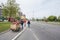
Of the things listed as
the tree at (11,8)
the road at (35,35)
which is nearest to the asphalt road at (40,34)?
the road at (35,35)

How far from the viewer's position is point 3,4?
3477 inches

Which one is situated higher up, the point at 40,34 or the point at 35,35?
the point at 35,35

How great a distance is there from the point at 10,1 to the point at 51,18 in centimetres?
8299

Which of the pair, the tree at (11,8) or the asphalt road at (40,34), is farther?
the tree at (11,8)

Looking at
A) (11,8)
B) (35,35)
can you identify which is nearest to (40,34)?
(35,35)

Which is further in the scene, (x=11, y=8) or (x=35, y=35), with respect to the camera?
(x=11, y=8)

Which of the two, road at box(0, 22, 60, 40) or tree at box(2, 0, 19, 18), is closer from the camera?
road at box(0, 22, 60, 40)

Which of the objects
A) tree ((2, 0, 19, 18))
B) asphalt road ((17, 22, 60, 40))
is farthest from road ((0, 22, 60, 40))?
tree ((2, 0, 19, 18))

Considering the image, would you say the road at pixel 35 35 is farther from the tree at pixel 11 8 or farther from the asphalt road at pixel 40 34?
the tree at pixel 11 8

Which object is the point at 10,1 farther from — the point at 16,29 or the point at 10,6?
the point at 16,29

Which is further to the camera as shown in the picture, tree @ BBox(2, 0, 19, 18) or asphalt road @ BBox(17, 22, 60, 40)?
tree @ BBox(2, 0, 19, 18)

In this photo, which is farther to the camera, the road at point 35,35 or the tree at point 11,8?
the tree at point 11,8

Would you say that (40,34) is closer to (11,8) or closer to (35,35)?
(35,35)

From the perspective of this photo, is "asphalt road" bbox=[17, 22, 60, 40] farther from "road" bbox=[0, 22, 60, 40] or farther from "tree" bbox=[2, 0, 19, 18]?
"tree" bbox=[2, 0, 19, 18]
